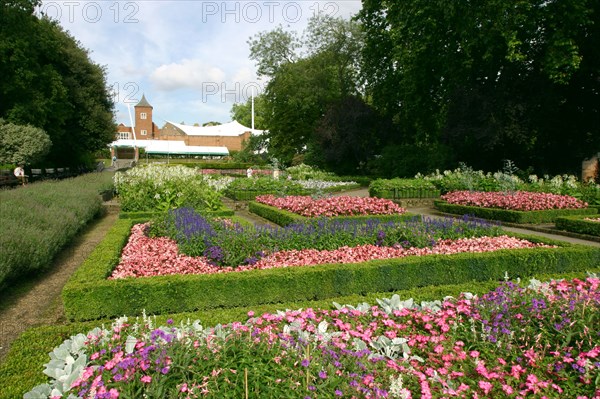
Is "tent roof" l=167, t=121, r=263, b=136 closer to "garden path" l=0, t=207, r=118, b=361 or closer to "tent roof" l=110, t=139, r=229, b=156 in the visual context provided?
"tent roof" l=110, t=139, r=229, b=156

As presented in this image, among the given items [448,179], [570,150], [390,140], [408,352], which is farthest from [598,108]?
[408,352]

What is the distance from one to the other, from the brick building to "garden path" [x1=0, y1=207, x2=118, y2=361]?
5357cm

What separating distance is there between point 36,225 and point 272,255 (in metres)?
4.25

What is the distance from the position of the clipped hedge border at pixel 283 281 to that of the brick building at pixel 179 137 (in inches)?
2177

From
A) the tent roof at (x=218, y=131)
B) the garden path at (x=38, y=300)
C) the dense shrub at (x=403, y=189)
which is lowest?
the garden path at (x=38, y=300)

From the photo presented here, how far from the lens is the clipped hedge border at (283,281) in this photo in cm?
456

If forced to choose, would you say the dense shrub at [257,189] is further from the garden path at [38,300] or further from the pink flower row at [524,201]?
the garden path at [38,300]

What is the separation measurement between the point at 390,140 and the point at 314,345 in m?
26.8

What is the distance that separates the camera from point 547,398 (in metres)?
2.63

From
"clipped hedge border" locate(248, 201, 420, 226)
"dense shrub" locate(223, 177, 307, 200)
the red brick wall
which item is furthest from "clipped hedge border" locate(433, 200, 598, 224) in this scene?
the red brick wall

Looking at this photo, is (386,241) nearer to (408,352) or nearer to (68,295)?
(408,352)

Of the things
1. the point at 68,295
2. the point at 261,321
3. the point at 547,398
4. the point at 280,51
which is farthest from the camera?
the point at 280,51

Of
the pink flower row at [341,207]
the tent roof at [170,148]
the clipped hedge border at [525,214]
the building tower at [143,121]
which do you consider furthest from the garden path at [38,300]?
the building tower at [143,121]

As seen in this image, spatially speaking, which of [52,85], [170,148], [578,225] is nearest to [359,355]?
[578,225]
